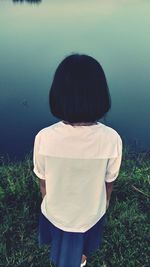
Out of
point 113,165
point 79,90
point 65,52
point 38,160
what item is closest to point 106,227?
point 113,165

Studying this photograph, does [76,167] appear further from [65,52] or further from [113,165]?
[65,52]

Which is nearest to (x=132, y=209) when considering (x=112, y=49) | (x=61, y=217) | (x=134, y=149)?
(x=61, y=217)

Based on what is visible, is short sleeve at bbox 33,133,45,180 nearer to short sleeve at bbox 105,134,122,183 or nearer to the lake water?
short sleeve at bbox 105,134,122,183

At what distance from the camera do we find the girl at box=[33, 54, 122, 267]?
70.9 inches

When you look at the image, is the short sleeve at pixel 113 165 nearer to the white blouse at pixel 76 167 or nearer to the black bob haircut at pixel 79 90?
the white blouse at pixel 76 167

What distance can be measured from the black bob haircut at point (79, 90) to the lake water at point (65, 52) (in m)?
2.72

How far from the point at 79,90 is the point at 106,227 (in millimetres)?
1543

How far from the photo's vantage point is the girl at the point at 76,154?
1.80m

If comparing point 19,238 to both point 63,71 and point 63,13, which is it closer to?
point 63,71

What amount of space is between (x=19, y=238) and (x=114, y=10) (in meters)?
7.67

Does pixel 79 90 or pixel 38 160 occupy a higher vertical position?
pixel 79 90

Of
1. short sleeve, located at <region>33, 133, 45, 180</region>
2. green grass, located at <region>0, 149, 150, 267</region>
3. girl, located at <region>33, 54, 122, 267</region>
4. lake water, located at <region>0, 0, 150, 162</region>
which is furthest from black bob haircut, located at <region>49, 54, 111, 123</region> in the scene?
lake water, located at <region>0, 0, 150, 162</region>

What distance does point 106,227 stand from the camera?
2984 mm

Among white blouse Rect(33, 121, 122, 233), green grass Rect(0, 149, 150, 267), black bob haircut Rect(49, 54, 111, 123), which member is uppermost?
black bob haircut Rect(49, 54, 111, 123)
